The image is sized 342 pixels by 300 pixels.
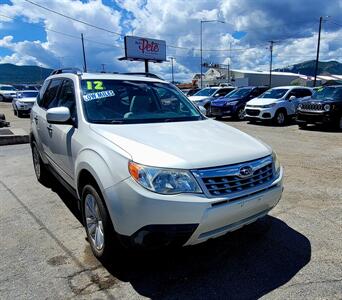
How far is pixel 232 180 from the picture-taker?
278 cm

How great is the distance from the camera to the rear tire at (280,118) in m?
14.8

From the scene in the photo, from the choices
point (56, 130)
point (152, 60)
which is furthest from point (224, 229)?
point (152, 60)

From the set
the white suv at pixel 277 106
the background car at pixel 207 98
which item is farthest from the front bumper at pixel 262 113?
the background car at pixel 207 98

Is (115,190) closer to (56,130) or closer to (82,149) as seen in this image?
(82,149)

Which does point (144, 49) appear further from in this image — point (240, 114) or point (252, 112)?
point (252, 112)

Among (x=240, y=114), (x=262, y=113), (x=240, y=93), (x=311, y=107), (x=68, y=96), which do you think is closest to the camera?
(x=68, y=96)

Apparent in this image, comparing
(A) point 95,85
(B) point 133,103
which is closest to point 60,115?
(A) point 95,85

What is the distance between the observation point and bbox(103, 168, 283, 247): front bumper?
8.34 feet

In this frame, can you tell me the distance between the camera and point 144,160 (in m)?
2.66

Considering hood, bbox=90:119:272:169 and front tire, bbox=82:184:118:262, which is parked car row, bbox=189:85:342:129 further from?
front tire, bbox=82:184:118:262

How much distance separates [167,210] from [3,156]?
24.0ft

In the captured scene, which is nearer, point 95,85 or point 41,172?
point 95,85

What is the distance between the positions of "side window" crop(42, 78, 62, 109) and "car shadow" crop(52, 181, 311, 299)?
234 cm

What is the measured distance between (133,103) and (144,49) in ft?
114
